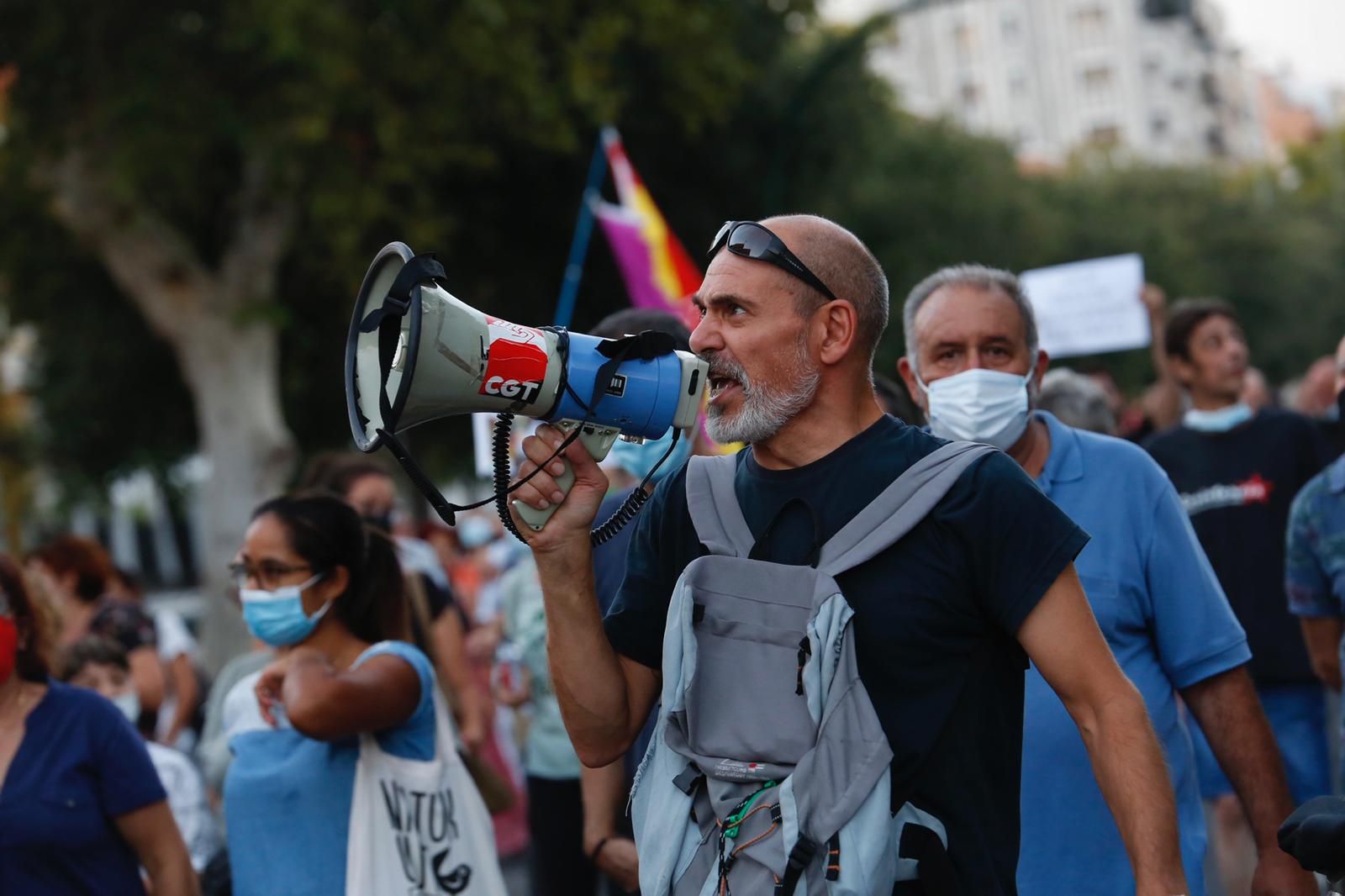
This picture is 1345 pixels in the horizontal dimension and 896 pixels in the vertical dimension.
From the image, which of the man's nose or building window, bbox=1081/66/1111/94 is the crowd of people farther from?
building window, bbox=1081/66/1111/94

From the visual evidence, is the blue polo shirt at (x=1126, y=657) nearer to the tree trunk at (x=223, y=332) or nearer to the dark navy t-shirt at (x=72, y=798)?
the dark navy t-shirt at (x=72, y=798)

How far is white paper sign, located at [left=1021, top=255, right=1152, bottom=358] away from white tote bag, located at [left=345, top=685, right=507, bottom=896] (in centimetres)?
605

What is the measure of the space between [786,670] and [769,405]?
0.44 meters

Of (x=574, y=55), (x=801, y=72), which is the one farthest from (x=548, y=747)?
(x=801, y=72)

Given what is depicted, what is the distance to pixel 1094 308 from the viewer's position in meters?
9.45

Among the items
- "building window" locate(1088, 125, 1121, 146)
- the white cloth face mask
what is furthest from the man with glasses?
"building window" locate(1088, 125, 1121, 146)

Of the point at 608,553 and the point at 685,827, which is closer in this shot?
the point at 685,827

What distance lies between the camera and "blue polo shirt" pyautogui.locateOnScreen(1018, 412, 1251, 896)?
3240 mm

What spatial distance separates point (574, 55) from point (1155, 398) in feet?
24.4

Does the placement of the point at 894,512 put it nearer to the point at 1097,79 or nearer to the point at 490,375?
the point at 490,375

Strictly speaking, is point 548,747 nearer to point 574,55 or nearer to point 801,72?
point 574,55

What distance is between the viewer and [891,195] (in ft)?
82.9

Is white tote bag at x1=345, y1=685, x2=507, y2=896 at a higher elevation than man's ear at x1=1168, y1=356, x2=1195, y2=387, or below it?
below

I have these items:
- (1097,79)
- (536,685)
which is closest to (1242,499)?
(536,685)
